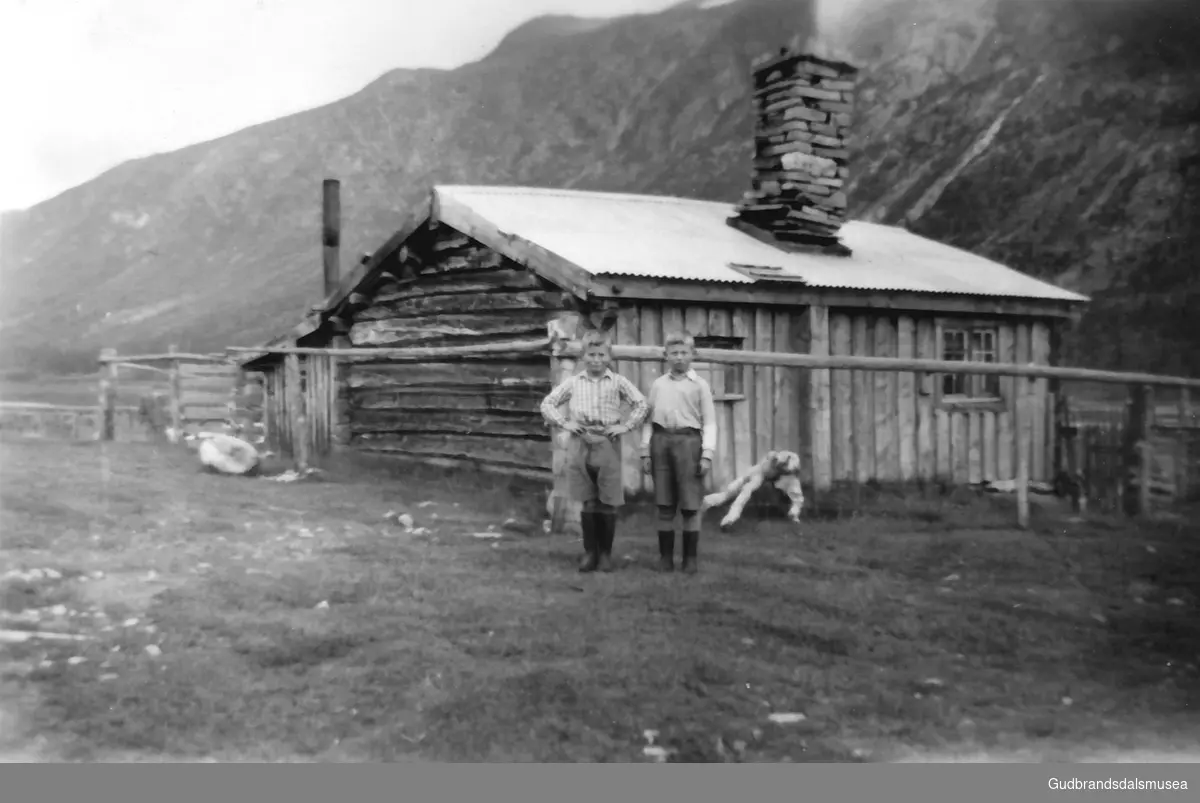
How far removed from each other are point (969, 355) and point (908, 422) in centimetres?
134

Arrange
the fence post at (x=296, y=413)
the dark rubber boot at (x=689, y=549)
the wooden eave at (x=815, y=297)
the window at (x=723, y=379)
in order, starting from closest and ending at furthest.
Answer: the dark rubber boot at (x=689, y=549) → the wooden eave at (x=815, y=297) → the window at (x=723, y=379) → the fence post at (x=296, y=413)

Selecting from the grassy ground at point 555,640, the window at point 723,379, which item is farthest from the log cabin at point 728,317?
the grassy ground at point 555,640

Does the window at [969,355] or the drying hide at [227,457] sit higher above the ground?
the window at [969,355]

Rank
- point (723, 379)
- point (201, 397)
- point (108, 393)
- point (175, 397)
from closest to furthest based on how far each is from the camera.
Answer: point (723, 379), point (108, 393), point (175, 397), point (201, 397)

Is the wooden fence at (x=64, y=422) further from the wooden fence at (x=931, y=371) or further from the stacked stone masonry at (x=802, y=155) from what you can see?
the stacked stone masonry at (x=802, y=155)

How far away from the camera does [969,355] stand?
32.5ft

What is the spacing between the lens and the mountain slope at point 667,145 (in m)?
6.34

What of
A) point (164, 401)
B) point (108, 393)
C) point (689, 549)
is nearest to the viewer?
point (689, 549)

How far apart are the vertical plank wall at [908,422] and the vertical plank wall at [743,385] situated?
1.40 ft

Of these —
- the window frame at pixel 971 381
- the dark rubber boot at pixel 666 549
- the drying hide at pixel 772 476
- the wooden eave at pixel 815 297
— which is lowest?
the dark rubber boot at pixel 666 549

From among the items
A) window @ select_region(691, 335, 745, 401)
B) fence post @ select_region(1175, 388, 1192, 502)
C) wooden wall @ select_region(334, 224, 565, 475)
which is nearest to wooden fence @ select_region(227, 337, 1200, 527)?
fence post @ select_region(1175, 388, 1192, 502)

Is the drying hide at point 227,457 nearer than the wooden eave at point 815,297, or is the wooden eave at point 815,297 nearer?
the wooden eave at point 815,297

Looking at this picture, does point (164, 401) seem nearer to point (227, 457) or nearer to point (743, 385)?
point (227, 457)

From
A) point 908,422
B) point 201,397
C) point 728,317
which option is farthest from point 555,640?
point 201,397
